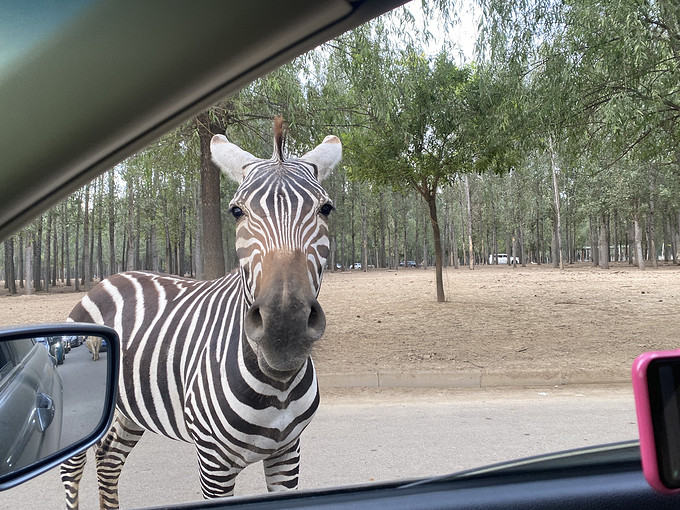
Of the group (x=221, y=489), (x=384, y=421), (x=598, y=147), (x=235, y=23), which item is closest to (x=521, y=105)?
(x=598, y=147)

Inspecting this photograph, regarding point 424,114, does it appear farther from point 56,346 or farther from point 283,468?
point 56,346

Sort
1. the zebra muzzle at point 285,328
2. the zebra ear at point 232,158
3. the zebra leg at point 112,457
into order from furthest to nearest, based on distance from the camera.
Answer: the zebra leg at point 112,457 → the zebra ear at point 232,158 → the zebra muzzle at point 285,328

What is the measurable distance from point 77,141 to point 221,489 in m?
1.89

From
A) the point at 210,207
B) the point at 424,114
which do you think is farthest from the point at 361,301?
the point at 210,207

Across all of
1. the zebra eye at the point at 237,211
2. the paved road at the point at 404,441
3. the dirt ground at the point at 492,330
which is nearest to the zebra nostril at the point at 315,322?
the zebra eye at the point at 237,211

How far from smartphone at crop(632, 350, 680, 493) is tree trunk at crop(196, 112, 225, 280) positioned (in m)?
3.30

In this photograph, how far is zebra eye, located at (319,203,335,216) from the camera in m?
2.21

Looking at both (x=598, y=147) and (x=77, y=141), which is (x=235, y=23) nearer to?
(x=77, y=141)

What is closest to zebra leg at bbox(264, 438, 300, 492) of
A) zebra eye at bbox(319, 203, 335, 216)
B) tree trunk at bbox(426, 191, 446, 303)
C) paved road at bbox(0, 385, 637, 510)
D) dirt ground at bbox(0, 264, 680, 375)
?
paved road at bbox(0, 385, 637, 510)

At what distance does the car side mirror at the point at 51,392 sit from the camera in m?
0.97

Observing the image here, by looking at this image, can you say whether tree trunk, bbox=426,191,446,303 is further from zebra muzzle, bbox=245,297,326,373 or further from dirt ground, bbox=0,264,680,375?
zebra muzzle, bbox=245,297,326,373

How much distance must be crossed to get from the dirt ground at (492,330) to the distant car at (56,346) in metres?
5.83

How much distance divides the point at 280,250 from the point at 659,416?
1.53 meters

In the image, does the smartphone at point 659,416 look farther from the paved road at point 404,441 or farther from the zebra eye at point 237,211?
the paved road at point 404,441
